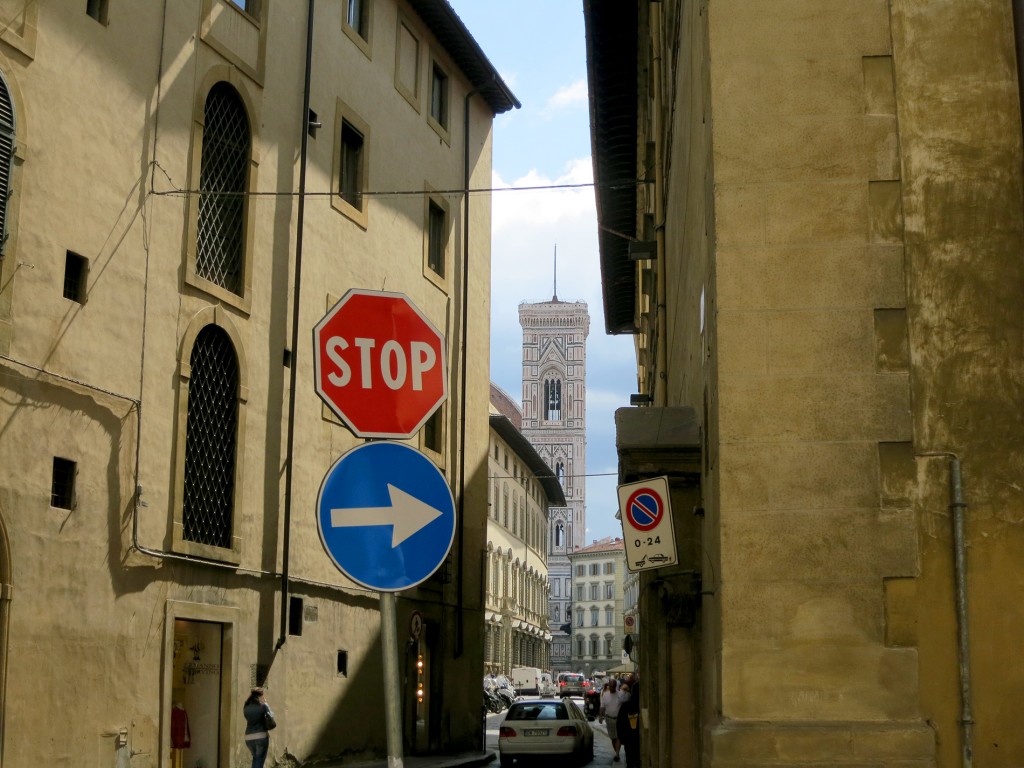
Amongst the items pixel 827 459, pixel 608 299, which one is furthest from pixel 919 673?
pixel 608 299

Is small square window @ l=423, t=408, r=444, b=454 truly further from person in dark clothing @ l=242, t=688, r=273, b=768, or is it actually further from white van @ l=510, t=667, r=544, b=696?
white van @ l=510, t=667, r=544, b=696

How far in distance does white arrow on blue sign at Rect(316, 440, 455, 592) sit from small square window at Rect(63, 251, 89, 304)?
536 inches

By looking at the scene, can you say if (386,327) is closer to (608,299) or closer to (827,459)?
(827,459)

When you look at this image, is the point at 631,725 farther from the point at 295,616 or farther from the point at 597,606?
the point at 597,606

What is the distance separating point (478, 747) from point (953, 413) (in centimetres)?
2465

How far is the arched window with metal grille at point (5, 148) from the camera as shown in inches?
640

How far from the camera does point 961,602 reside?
809 centimetres

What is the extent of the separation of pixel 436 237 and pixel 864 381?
2257 cm

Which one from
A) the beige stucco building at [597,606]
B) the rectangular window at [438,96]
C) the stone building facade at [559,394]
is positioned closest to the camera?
the rectangular window at [438,96]

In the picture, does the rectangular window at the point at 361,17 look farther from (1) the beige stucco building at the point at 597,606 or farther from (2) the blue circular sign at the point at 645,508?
(1) the beige stucco building at the point at 597,606

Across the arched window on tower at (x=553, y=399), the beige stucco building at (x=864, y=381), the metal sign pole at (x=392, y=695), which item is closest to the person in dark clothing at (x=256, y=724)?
the beige stucco building at (x=864, y=381)

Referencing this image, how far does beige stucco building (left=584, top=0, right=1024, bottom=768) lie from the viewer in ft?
26.5

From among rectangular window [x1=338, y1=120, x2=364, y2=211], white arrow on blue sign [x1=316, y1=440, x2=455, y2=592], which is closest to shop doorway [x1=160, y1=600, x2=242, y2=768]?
rectangular window [x1=338, y1=120, x2=364, y2=211]

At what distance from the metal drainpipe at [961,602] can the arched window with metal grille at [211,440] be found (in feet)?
44.7
